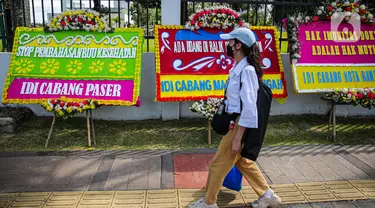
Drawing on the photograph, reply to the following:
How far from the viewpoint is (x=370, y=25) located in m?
6.36

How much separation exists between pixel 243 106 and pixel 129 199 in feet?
5.39

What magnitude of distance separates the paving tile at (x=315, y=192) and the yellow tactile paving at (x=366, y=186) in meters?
0.39

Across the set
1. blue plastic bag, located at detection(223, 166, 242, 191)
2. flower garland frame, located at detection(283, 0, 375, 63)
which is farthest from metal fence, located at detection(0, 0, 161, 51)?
blue plastic bag, located at detection(223, 166, 242, 191)

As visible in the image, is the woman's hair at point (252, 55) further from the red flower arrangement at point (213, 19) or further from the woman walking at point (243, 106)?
the red flower arrangement at point (213, 19)

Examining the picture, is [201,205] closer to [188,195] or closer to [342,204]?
[188,195]

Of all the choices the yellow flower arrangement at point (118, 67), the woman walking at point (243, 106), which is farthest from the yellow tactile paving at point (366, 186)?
the yellow flower arrangement at point (118, 67)

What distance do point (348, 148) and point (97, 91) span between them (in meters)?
3.92

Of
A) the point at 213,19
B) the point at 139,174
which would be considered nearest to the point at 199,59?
the point at 213,19

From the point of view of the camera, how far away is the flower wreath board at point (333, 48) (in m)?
5.96

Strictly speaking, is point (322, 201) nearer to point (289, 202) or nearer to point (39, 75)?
point (289, 202)

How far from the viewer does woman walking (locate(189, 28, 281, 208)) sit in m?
2.92

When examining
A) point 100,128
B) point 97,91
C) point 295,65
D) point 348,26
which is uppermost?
point 348,26

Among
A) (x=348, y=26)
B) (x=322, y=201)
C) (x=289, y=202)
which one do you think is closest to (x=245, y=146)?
(x=289, y=202)

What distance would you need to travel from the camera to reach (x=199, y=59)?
19.3 feet
